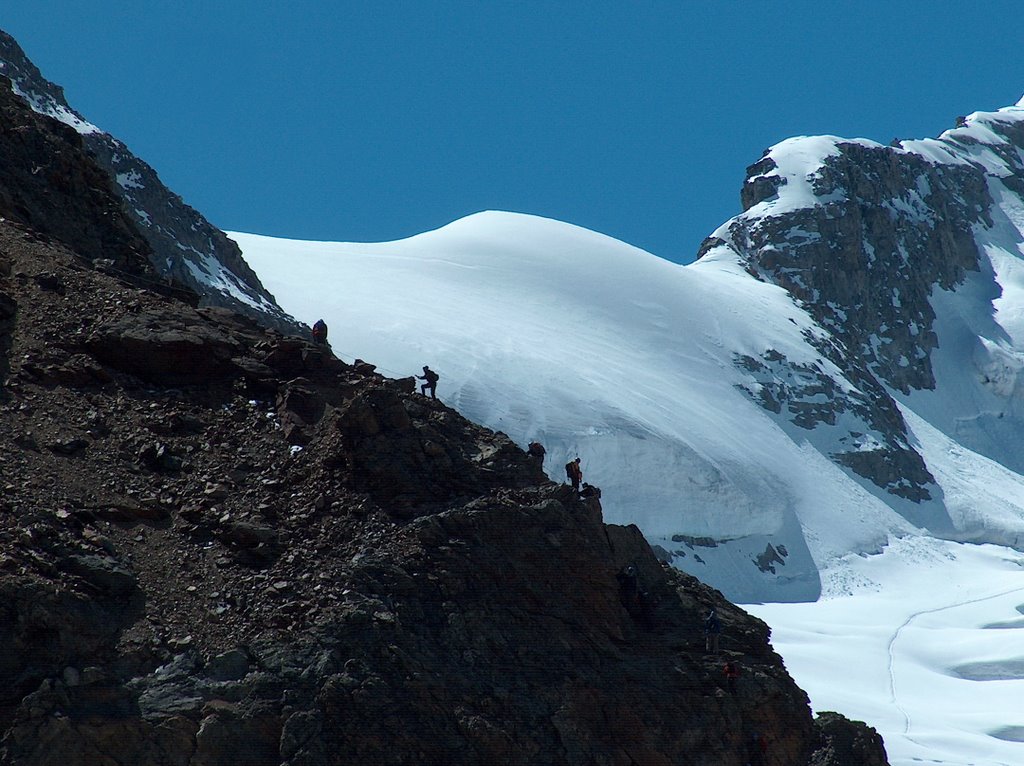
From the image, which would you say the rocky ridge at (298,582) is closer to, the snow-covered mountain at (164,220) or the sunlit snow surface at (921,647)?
the sunlit snow surface at (921,647)

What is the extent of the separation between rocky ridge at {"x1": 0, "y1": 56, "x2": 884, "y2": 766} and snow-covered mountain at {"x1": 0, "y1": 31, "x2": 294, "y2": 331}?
4403 centimetres

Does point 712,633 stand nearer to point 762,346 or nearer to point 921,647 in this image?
point 921,647

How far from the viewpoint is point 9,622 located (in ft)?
46.5

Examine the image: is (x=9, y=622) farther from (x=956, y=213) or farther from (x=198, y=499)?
(x=956, y=213)

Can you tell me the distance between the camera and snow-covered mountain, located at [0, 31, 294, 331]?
6706cm

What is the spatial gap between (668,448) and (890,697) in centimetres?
3263

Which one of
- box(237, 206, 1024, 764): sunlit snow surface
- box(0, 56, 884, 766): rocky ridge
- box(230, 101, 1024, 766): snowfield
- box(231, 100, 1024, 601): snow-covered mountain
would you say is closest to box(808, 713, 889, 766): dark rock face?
box(0, 56, 884, 766): rocky ridge

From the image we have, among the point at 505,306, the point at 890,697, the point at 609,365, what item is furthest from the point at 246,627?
the point at 505,306

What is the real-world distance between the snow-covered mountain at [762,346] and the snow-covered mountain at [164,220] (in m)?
12.8

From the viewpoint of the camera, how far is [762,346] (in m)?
114

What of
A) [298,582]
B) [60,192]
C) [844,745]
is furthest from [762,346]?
[298,582]

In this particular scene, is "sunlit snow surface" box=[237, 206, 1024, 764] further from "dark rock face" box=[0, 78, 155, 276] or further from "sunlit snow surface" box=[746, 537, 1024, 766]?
"dark rock face" box=[0, 78, 155, 276]

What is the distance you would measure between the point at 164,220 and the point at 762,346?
52.8 metres

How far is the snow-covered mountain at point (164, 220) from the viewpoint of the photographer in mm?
67062
